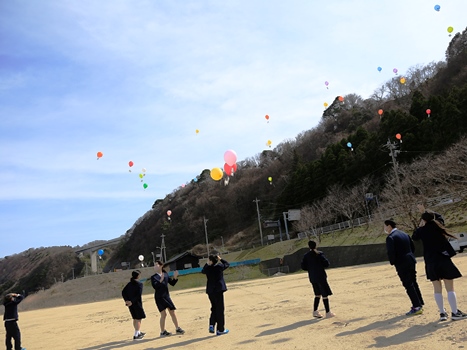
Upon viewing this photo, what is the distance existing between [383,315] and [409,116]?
4399 cm

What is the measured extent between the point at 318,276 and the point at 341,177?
48294mm

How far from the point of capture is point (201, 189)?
109 m

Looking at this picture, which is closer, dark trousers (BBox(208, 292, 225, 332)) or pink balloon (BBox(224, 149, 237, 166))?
dark trousers (BBox(208, 292, 225, 332))

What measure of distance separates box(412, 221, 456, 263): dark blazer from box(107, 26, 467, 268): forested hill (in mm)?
30455

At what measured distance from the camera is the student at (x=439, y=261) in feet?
18.9

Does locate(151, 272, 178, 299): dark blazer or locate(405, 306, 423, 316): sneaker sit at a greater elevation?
locate(151, 272, 178, 299): dark blazer

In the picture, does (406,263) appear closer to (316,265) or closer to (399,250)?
(399,250)

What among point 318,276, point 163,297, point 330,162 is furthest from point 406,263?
point 330,162

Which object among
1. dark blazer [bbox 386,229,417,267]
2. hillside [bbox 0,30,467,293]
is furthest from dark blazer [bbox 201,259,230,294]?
hillside [bbox 0,30,467,293]

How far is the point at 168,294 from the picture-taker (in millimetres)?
8508

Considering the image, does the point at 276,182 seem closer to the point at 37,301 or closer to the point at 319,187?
the point at 319,187

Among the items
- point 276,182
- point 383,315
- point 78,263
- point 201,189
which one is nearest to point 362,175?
point 276,182

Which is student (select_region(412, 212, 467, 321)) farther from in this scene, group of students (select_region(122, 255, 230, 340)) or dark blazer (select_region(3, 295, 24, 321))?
dark blazer (select_region(3, 295, 24, 321))

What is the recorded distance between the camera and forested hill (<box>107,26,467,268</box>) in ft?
146
